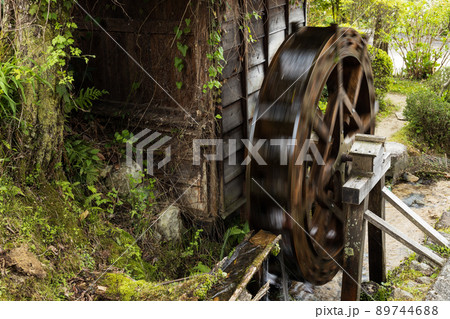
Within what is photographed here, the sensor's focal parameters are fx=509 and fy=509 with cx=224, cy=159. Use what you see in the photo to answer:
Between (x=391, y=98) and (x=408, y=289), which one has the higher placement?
(x=391, y=98)

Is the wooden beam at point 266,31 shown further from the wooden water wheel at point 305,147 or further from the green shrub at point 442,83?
the green shrub at point 442,83

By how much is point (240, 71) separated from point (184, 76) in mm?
606

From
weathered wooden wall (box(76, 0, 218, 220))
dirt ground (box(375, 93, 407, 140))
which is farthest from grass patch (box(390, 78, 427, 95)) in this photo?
weathered wooden wall (box(76, 0, 218, 220))

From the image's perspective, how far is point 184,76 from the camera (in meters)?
4.75

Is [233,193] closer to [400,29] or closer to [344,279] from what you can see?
[344,279]

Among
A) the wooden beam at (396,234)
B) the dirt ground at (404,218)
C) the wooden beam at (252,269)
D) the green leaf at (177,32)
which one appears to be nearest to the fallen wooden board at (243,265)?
the wooden beam at (252,269)

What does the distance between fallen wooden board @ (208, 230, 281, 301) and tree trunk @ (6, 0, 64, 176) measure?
159 cm

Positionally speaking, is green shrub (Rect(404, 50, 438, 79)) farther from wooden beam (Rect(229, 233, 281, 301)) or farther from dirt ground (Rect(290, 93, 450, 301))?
wooden beam (Rect(229, 233, 281, 301))

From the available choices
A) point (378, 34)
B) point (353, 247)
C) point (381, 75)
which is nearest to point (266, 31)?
point (353, 247)

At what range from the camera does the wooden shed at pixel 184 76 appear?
4.61 metres

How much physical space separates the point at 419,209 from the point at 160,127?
12.6 ft
